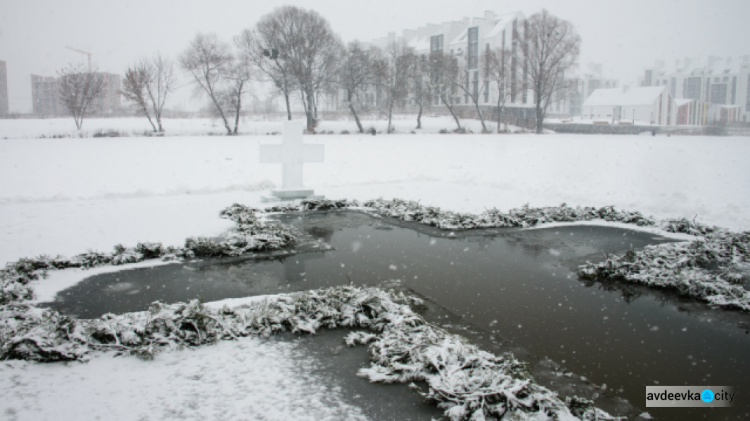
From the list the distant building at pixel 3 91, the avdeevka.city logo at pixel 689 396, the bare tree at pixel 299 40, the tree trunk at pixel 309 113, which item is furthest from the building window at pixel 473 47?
the avdeevka.city logo at pixel 689 396

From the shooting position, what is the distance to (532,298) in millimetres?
4672

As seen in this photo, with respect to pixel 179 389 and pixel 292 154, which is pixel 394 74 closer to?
pixel 292 154

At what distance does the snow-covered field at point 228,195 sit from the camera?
289 centimetres

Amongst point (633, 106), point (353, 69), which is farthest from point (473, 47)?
point (633, 106)

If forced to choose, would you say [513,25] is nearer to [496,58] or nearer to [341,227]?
[496,58]

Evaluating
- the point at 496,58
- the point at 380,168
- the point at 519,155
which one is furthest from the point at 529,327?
the point at 496,58

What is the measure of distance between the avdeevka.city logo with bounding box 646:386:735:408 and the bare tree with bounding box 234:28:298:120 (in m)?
45.5

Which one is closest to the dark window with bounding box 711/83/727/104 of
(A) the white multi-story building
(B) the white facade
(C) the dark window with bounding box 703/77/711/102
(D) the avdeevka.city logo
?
(C) the dark window with bounding box 703/77/711/102

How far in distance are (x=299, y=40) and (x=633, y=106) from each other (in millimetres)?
58611

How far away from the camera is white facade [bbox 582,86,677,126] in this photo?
77.4 meters

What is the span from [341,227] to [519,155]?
56.7 ft

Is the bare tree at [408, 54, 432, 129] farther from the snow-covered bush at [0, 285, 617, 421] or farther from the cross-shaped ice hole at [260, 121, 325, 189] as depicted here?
the snow-covered bush at [0, 285, 617, 421]

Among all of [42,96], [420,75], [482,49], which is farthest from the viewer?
[42,96]

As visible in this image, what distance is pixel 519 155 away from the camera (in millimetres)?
23344
